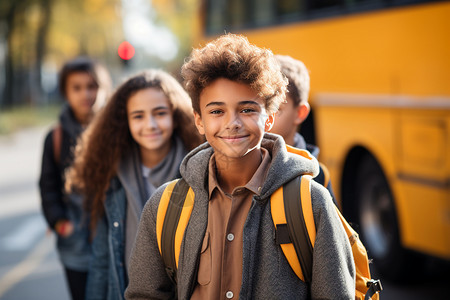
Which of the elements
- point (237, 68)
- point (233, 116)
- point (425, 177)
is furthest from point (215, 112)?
point (425, 177)

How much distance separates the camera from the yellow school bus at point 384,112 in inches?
222

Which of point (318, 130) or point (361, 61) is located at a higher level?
point (361, 61)

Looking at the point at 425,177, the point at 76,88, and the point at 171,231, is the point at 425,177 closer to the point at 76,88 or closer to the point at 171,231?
the point at 76,88

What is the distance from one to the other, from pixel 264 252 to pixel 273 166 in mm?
279

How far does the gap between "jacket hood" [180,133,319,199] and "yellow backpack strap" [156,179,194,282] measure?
6 centimetres

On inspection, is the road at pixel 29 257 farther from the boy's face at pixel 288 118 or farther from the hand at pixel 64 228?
the boy's face at pixel 288 118

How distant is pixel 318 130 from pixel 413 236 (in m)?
2.06

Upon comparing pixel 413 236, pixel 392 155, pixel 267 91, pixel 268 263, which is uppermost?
pixel 267 91

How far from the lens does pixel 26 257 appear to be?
28.2 ft

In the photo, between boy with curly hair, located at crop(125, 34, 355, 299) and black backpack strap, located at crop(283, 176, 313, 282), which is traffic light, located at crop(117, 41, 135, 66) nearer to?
boy with curly hair, located at crop(125, 34, 355, 299)

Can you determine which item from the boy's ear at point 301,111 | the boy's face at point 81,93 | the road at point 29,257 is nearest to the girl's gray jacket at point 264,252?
the boy's ear at point 301,111

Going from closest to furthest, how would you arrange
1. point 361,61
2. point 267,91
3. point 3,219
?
point 267,91
point 361,61
point 3,219

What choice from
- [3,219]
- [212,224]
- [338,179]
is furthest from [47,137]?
[3,219]

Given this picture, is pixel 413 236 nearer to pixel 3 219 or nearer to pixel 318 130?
pixel 318 130
